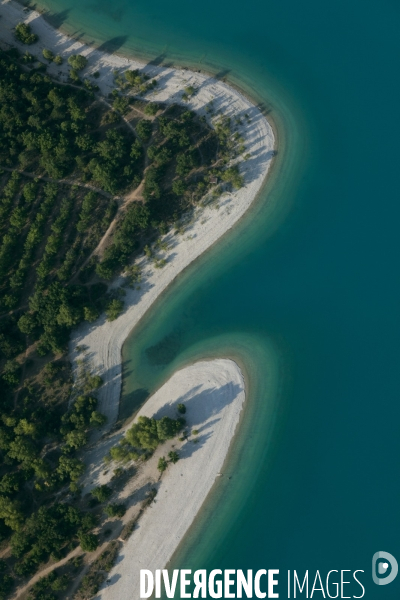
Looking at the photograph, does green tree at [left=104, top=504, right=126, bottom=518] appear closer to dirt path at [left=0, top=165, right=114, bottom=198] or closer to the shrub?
the shrub

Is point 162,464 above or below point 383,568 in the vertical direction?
above

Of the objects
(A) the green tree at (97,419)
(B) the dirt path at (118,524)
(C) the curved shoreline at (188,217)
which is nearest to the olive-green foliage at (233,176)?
(C) the curved shoreline at (188,217)

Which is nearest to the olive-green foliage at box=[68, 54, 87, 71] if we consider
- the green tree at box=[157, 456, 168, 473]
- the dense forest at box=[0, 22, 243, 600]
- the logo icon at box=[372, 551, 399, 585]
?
the dense forest at box=[0, 22, 243, 600]

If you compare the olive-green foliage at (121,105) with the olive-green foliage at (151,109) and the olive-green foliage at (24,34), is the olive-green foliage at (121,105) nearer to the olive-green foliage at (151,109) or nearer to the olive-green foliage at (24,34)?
the olive-green foliage at (151,109)

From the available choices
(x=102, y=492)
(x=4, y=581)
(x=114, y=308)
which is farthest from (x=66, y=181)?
(x=4, y=581)

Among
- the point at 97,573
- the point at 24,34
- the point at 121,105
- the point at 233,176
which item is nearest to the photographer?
the point at 97,573

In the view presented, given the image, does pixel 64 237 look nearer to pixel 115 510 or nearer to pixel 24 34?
pixel 24 34

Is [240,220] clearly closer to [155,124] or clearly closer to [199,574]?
[155,124]
